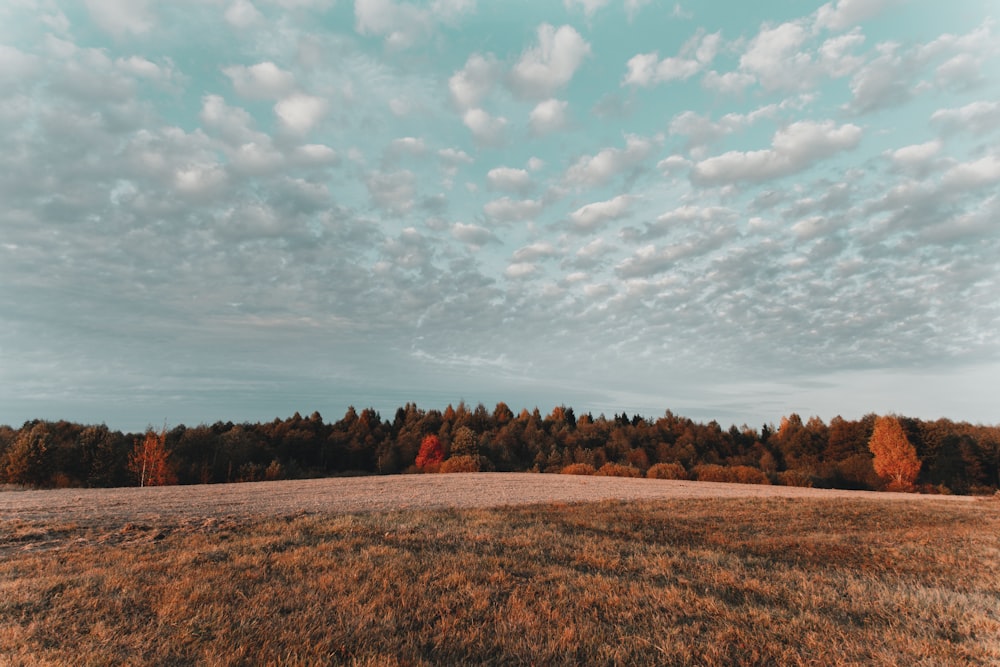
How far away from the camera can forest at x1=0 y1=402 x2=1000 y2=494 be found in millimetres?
58219

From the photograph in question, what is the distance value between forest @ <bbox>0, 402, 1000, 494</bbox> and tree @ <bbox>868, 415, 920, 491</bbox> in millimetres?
134

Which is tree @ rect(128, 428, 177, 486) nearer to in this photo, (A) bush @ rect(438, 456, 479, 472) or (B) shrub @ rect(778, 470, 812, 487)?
(A) bush @ rect(438, 456, 479, 472)

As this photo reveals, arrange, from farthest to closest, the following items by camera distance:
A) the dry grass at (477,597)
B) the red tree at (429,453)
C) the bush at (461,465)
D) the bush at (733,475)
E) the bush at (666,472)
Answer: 1. the red tree at (429,453)
2. the bush at (461,465)
3. the bush at (666,472)
4. the bush at (733,475)
5. the dry grass at (477,597)

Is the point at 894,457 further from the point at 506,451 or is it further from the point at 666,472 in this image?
the point at 506,451

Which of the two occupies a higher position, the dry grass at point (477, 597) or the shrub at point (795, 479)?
the dry grass at point (477, 597)

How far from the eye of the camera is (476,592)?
922cm

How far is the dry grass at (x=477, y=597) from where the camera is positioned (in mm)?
6691

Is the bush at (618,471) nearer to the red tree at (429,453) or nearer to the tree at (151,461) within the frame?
the red tree at (429,453)

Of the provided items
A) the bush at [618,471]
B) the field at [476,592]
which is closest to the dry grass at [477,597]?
the field at [476,592]

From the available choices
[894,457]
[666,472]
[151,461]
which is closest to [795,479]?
[666,472]

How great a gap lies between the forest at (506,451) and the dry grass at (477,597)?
4782cm

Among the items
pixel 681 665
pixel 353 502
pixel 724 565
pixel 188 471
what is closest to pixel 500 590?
pixel 681 665

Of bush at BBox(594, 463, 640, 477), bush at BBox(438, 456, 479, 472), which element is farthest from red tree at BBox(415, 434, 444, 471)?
bush at BBox(594, 463, 640, 477)

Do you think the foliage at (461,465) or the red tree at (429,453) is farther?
the red tree at (429,453)
